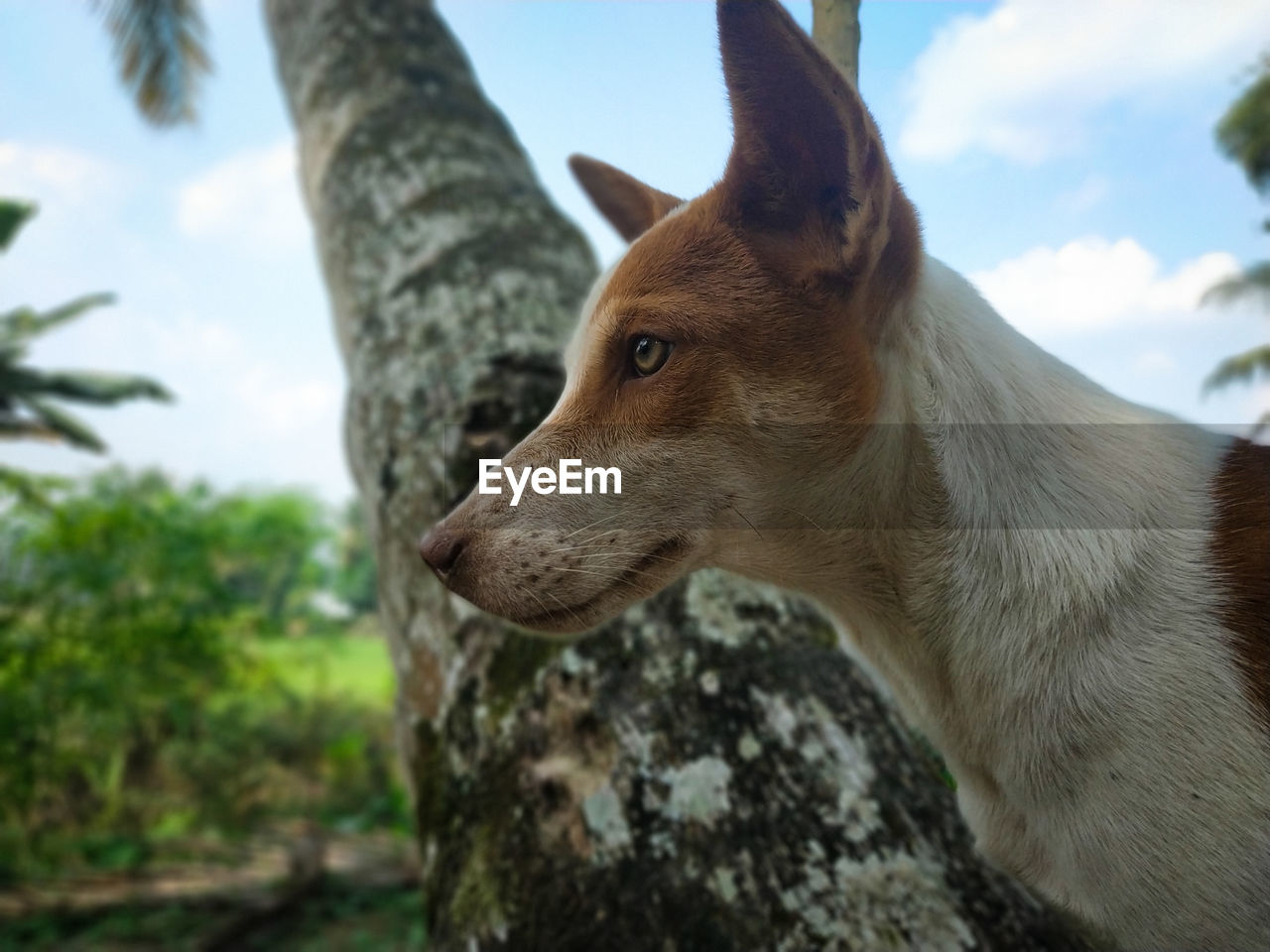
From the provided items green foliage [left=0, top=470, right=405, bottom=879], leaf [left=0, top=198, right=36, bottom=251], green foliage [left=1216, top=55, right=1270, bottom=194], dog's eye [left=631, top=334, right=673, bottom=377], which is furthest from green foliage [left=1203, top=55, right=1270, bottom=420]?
leaf [left=0, top=198, right=36, bottom=251]

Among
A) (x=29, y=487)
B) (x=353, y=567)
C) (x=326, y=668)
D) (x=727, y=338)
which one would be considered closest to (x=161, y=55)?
(x=29, y=487)

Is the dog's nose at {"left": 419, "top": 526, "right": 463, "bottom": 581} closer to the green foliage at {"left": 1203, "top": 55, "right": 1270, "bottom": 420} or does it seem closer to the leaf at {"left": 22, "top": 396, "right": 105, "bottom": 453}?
the green foliage at {"left": 1203, "top": 55, "right": 1270, "bottom": 420}

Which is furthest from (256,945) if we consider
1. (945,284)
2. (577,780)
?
(945,284)

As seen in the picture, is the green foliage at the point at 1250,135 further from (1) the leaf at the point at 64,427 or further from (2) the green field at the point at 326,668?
(1) the leaf at the point at 64,427

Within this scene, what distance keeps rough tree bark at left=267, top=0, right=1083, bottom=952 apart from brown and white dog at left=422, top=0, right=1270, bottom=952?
186 mm

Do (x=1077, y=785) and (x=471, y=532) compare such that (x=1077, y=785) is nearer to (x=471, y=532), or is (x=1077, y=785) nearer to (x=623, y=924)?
(x=623, y=924)

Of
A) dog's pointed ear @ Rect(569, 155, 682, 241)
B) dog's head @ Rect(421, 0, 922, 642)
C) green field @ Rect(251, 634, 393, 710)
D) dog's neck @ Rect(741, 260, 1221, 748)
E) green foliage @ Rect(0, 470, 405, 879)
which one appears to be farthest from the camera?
green field @ Rect(251, 634, 393, 710)

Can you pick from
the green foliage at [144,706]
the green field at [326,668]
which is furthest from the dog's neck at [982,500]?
the green field at [326,668]

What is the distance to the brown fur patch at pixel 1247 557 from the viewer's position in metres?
1.02

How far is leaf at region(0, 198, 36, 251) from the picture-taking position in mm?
9859

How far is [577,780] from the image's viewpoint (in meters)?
1.48

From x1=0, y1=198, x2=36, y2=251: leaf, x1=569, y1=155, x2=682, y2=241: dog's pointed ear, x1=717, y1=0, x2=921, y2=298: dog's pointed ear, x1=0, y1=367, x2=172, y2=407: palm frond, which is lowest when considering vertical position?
x1=717, y1=0, x2=921, y2=298: dog's pointed ear

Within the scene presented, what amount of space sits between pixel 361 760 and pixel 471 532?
23.0 feet

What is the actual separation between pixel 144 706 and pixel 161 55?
225 inches
